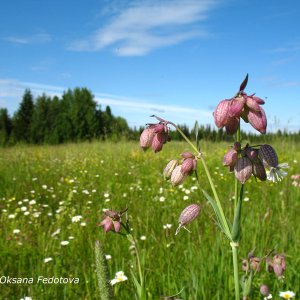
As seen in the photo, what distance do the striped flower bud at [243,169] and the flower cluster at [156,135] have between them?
0.26m

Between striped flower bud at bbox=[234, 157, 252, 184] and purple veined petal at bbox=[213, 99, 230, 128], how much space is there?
0.35 ft

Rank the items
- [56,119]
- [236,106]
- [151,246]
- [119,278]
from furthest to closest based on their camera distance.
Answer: [56,119]
[151,246]
[119,278]
[236,106]

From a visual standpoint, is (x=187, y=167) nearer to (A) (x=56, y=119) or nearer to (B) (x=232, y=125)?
(B) (x=232, y=125)

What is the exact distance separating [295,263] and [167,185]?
275 cm

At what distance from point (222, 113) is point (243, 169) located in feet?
0.50

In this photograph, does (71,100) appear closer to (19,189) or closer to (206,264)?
(19,189)

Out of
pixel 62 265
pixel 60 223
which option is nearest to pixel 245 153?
pixel 62 265

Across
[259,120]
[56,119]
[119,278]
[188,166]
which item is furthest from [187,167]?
[56,119]

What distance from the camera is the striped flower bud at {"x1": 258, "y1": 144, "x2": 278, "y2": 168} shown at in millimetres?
974

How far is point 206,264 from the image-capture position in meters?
2.04

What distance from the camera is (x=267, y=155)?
98cm

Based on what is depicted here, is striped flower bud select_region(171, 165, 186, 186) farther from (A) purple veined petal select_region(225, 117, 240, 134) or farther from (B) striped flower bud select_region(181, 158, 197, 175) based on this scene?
(A) purple veined petal select_region(225, 117, 240, 134)

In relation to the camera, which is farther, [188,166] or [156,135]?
[156,135]

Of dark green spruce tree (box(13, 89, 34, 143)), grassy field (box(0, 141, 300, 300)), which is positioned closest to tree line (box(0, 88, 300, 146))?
dark green spruce tree (box(13, 89, 34, 143))
